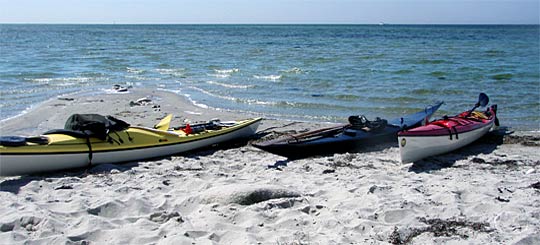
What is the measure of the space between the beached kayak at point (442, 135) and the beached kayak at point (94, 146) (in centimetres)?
304

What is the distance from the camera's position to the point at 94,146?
704 centimetres

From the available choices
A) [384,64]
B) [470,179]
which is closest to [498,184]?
[470,179]

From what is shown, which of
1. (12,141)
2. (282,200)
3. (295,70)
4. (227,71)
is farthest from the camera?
(227,71)

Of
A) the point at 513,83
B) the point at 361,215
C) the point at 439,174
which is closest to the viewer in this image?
the point at 361,215

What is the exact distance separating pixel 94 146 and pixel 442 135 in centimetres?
497

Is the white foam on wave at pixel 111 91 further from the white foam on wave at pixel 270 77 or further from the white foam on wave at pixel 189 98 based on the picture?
the white foam on wave at pixel 270 77

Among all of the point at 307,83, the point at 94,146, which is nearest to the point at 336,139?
the point at 94,146

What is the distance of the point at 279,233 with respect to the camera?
15.0ft

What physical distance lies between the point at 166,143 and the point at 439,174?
3904mm

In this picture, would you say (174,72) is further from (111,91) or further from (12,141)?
(12,141)

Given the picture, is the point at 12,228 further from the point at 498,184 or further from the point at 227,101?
the point at 227,101

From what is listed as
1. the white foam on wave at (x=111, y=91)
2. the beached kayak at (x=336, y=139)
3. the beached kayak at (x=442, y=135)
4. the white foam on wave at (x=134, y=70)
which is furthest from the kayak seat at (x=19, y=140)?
the white foam on wave at (x=134, y=70)

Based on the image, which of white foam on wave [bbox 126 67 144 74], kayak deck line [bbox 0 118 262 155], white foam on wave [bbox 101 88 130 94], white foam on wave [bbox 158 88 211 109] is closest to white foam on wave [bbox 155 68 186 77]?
white foam on wave [bbox 126 67 144 74]

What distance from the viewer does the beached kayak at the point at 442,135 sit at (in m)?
7.09
